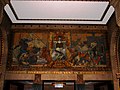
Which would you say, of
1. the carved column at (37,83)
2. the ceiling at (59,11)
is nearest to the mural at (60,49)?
the carved column at (37,83)

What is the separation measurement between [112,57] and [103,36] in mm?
1309

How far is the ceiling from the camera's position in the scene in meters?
8.09

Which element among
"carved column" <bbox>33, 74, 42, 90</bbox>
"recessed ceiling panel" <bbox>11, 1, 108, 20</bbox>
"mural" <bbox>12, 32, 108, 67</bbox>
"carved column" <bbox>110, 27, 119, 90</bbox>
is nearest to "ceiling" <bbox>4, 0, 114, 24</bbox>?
"recessed ceiling panel" <bbox>11, 1, 108, 20</bbox>

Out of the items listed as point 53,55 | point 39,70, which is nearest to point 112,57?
point 53,55

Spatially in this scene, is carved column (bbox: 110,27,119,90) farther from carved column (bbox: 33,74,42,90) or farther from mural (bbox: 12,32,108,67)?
carved column (bbox: 33,74,42,90)

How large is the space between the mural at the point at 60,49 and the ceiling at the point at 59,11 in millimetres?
758

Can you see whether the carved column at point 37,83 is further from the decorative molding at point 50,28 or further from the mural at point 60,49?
the decorative molding at point 50,28

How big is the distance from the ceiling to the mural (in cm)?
76

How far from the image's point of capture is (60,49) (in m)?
9.77

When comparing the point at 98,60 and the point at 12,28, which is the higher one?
the point at 12,28

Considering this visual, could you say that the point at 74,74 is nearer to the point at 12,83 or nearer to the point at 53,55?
the point at 53,55

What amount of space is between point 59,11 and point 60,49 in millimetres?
1989

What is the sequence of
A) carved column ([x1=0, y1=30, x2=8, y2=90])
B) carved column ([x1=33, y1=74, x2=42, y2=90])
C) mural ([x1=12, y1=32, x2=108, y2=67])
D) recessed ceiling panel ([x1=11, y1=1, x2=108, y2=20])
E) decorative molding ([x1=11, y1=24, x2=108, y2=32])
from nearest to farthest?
recessed ceiling panel ([x1=11, y1=1, x2=108, y2=20]), carved column ([x1=0, y1=30, x2=8, y2=90]), carved column ([x1=33, y1=74, x2=42, y2=90]), mural ([x1=12, y1=32, x2=108, y2=67]), decorative molding ([x1=11, y1=24, x2=108, y2=32])

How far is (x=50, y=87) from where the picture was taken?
1695 centimetres
